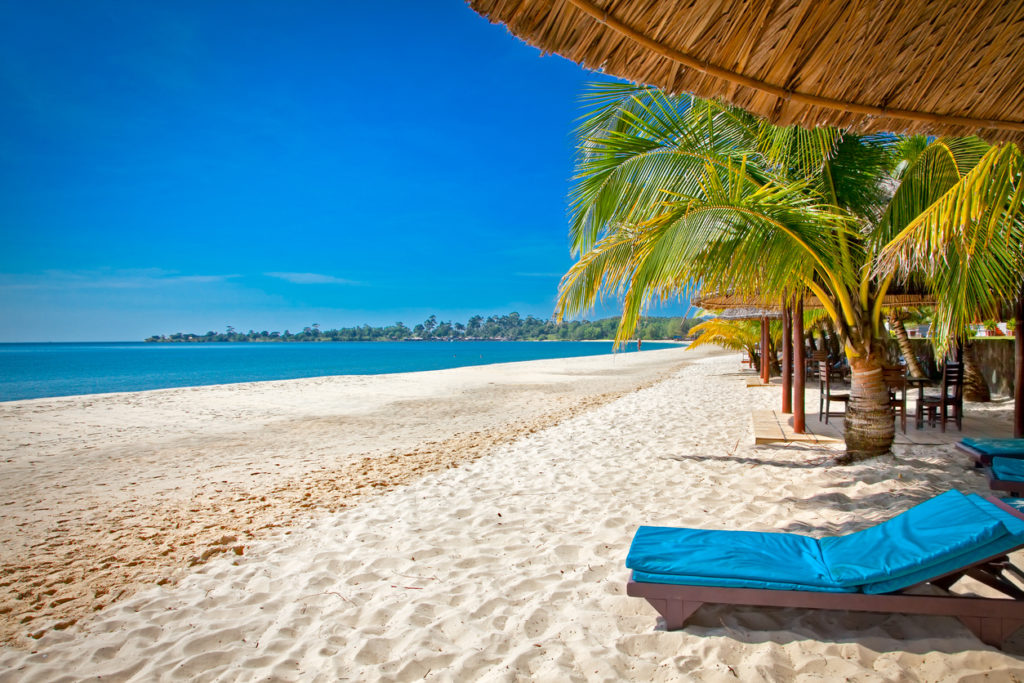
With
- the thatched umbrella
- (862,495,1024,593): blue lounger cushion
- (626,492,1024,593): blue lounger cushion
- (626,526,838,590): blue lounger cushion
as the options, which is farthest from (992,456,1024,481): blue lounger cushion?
the thatched umbrella

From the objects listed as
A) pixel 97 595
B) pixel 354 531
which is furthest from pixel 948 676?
pixel 97 595

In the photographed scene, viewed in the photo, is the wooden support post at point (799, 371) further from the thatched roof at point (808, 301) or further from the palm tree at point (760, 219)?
the palm tree at point (760, 219)

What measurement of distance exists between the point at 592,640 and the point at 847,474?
331cm

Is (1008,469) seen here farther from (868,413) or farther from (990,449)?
(868,413)

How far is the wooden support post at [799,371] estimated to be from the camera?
623 cm

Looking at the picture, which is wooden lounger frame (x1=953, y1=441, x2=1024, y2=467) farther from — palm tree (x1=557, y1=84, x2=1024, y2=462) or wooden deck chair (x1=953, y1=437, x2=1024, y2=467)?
palm tree (x1=557, y1=84, x2=1024, y2=462)

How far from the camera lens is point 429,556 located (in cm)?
328

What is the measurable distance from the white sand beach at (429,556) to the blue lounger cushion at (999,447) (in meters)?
0.26

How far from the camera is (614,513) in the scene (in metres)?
3.94

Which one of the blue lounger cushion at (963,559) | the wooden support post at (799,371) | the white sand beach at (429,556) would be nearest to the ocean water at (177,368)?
the white sand beach at (429,556)

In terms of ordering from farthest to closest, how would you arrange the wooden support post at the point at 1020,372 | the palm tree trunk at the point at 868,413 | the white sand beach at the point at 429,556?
the wooden support post at the point at 1020,372
the palm tree trunk at the point at 868,413
the white sand beach at the point at 429,556

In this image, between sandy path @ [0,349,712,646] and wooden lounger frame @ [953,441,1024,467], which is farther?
wooden lounger frame @ [953,441,1024,467]

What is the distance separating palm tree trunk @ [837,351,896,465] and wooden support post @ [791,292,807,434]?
848 millimetres

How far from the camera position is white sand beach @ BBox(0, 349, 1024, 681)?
2.20m
